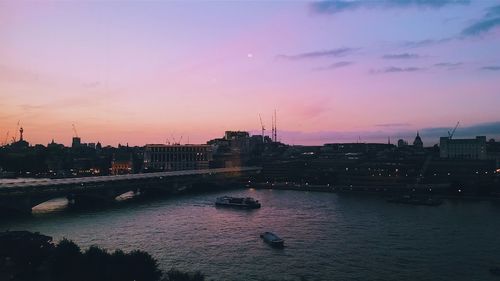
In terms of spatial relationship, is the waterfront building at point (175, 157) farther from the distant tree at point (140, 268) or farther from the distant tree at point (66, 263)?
the distant tree at point (140, 268)

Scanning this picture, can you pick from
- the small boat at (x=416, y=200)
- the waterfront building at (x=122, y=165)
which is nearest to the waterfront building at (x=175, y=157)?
the waterfront building at (x=122, y=165)

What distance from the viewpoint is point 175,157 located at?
116 metres

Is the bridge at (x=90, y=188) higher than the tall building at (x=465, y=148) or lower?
lower

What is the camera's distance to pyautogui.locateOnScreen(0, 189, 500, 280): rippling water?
2414 cm

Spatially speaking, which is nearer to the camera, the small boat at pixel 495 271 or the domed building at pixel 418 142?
the small boat at pixel 495 271

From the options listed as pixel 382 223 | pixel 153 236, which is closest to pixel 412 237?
pixel 382 223

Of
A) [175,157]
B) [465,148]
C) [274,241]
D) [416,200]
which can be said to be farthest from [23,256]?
[175,157]

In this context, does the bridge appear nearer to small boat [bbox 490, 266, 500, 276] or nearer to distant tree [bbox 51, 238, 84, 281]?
distant tree [bbox 51, 238, 84, 281]

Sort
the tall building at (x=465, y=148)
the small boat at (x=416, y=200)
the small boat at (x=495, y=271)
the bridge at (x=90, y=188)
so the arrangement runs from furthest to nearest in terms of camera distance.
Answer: the tall building at (x=465, y=148), the small boat at (x=416, y=200), the bridge at (x=90, y=188), the small boat at (x=495, y=271)

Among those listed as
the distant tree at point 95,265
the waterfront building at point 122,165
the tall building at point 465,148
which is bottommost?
the distant tree at point 95,265

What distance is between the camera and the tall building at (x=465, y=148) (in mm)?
95875

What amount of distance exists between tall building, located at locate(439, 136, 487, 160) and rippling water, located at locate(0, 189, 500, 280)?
169 feet

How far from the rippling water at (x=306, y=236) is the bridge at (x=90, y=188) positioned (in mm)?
1938

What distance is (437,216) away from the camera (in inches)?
1581
